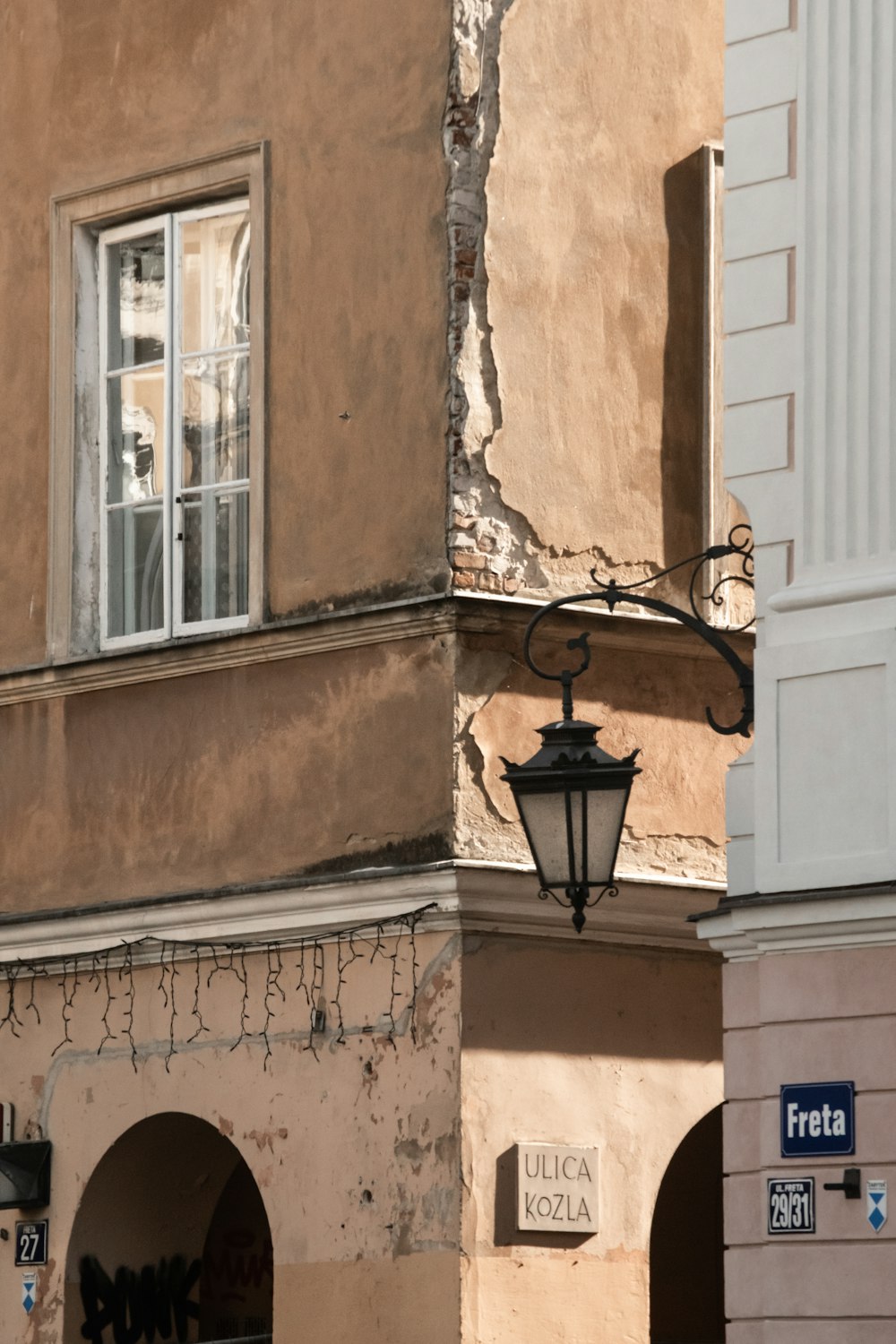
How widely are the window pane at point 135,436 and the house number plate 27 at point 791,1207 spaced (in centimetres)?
487

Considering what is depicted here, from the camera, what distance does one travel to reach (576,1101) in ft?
38.2

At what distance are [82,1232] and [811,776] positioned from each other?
4.32 metres

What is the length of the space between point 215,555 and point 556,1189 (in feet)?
10.4

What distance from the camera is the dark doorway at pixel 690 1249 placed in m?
13.8

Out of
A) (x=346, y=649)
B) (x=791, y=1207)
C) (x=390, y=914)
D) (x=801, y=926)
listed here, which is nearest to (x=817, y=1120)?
(x=791, y=1207)

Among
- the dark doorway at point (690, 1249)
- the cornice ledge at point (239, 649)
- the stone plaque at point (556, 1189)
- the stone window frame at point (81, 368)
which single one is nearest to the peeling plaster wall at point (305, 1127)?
the stone plaque at point (556, 1189)

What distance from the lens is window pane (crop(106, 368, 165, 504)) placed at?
13211 millimetres

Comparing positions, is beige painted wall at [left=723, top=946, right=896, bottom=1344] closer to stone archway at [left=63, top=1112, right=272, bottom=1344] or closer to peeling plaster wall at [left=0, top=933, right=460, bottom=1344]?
peeling plaster wall at [left=0, top=933, right=460, bottom=1344]

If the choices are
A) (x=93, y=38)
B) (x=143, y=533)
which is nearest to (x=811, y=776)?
(x=143, y=533)

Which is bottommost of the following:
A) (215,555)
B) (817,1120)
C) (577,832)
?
(817,1120)

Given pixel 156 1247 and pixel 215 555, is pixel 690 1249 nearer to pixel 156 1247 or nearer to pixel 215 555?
pixel 156 1247

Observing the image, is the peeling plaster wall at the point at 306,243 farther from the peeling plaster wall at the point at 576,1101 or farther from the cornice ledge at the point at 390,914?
the peeling plaster wall at the point at 576,1101

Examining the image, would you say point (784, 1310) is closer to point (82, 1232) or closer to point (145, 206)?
point (82, 1232)

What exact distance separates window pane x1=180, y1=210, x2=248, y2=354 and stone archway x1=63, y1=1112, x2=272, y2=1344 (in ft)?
10.8
